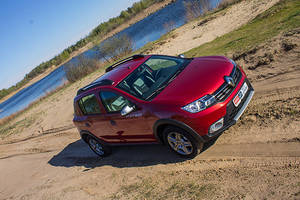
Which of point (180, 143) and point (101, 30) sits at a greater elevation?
point (101, 30)

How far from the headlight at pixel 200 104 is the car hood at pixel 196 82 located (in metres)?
0.06

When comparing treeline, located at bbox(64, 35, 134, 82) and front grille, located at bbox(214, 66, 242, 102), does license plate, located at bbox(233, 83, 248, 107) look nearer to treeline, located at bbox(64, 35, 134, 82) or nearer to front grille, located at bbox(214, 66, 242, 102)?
front grille, located at bbox(214, 66, 242, 102)

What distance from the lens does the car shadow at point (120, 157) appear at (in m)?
5.08

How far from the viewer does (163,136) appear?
448cm

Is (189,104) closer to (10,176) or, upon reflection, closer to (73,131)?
(73,131)

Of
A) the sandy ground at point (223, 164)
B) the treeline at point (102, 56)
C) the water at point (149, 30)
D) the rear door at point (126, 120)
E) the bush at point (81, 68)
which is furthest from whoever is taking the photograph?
the water at point (149, 30)

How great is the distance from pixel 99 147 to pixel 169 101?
9.86 feet

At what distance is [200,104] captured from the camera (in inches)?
154

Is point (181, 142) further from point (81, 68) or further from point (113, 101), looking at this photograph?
point (81, 68)

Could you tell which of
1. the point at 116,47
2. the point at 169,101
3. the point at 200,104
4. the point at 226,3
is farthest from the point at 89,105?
the point at 116,47

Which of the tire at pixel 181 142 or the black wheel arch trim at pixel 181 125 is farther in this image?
the tire at pixel 181 142

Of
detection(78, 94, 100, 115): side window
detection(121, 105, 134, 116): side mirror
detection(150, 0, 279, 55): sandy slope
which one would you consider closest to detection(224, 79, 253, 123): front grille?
detection(121, 105, 134, 116): side mirror

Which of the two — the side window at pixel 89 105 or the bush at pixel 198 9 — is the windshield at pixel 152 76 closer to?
the side window at pixel 89 105

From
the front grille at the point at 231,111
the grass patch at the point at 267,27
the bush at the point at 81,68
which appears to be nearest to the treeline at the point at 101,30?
the bush at the point at 81,68
